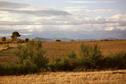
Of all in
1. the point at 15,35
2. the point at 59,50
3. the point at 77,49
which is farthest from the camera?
the point at 15,35

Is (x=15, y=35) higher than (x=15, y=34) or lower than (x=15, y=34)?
lower

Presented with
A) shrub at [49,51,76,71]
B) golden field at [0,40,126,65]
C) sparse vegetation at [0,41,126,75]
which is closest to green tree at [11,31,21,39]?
golden field at [0,40,126,65]

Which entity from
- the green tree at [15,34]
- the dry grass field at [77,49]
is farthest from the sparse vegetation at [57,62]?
the green tree at [15,34]

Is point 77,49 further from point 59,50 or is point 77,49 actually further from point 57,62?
point 57,62

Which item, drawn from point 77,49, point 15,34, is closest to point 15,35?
point 15,34

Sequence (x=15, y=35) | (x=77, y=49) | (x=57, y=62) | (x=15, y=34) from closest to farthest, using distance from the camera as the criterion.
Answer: (x=57, y=62)
(x=77, y=49)
(x=15, y=34)
(x=15, y=35)

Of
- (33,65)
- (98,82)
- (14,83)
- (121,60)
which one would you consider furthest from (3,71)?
(121,60)

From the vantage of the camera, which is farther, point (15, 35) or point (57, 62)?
point (15, 35)

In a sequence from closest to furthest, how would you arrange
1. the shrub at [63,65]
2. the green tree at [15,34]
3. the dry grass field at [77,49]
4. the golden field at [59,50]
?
the shrub at [63,65]
the golden field at [59,50]
the dry grass field at [77,49]
the green tree at [15,34]

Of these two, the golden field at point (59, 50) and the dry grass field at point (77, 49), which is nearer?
the golden field at point (59, 50)

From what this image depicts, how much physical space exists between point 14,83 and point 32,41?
13.5m

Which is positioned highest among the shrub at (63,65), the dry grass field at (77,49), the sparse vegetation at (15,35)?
the shrub at (63,65)

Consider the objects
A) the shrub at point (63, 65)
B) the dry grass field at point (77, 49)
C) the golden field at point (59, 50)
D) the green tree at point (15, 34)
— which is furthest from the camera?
the green tree at point (15, 34)

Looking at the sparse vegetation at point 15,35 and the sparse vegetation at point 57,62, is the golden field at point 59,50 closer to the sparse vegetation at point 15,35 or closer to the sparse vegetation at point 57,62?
the sparse vegetation at point 57,62
